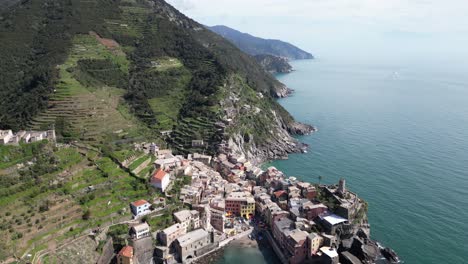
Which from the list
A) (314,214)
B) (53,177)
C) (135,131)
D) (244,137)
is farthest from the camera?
(244,137)

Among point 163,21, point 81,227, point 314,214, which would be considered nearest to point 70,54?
point 163,21

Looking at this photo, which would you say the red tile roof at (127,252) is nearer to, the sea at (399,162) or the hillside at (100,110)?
the hillside at (100,110)

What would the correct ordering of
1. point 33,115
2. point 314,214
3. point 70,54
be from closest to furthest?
point 314,214 < point 33,115 < point 70,54

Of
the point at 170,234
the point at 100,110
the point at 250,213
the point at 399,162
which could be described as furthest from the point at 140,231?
the point at 399,162

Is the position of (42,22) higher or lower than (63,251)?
higher

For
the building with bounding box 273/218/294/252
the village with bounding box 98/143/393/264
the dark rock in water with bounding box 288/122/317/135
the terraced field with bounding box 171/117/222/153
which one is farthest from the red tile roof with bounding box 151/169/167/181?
the dark rock in water with bounding box 288/122/317/135

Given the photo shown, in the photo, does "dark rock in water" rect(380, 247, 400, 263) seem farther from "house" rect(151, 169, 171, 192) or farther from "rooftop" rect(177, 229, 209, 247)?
"house" rect(151, 169, 171, 192)

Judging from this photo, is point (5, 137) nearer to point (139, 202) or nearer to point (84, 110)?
point (84, 110)

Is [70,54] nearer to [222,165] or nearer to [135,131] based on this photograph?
[135,131]
